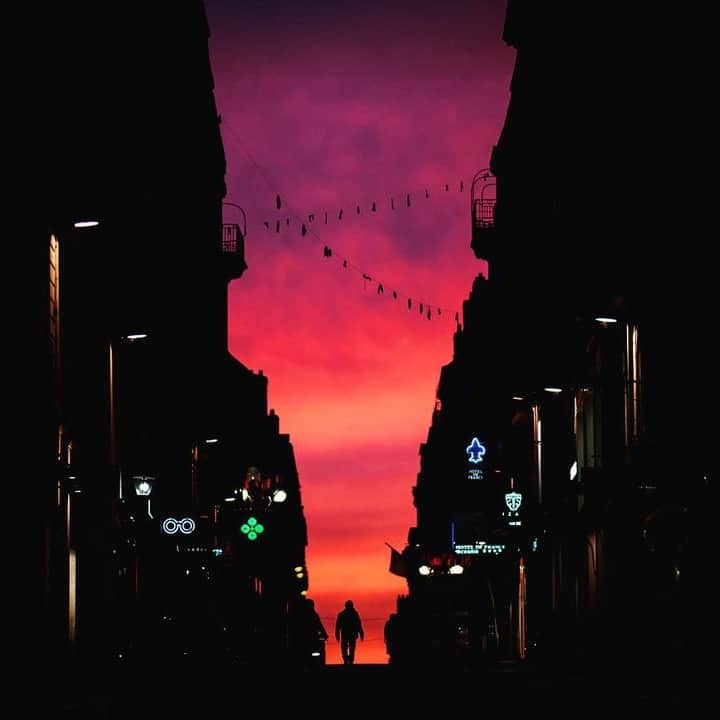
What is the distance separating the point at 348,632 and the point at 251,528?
7964 mm

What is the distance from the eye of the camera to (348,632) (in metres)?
55.6

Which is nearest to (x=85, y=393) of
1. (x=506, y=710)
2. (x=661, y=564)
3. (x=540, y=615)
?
(x=661, y=564)

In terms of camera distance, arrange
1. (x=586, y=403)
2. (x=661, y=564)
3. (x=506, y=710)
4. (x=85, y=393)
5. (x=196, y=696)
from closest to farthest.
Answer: (x=506, y=710) → (x=196, y=696) → (x=661, y=564) → (x=85, y=393) → (x=586, y=403)

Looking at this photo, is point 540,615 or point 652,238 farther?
point 540,615

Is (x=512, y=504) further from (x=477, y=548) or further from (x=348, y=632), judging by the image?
(x=348, y=632)

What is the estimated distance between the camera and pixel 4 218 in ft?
120

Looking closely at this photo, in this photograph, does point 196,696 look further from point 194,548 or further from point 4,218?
point 194,548

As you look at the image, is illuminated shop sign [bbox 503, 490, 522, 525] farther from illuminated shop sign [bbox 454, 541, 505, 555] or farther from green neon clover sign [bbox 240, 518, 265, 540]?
green neon clover sign [bbox 240, 518, 265, 540]

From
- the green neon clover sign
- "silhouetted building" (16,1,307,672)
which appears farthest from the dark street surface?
the green neon clover sign

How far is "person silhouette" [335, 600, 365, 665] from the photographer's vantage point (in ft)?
182

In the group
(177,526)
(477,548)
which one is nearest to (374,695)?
(177,526)

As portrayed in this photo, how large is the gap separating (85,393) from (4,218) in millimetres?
12236

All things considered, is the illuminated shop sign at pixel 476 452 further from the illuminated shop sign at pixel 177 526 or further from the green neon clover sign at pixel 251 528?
the illuminated shop sign at pixel 177 526

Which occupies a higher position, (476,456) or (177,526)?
(476,456)
